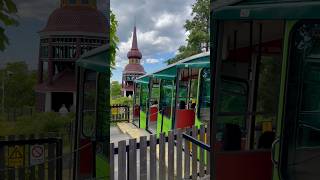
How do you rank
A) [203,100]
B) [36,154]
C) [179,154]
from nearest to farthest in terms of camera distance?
[36,154], [179,154], [203,100]

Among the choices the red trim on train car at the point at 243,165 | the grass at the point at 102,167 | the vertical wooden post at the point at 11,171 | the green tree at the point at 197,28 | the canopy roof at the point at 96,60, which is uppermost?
the green tree at the point at 197,28

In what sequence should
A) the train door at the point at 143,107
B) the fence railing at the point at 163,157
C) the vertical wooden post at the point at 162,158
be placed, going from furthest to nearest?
the train door at the point at 143,107 → the vertical wooden post at the point at 162,158 → the fence railing at the point at 163,157

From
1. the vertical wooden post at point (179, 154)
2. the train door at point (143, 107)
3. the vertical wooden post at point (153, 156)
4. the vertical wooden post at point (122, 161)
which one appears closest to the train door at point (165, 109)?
the train door at point (143, 107)

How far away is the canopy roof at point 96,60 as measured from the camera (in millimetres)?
2236

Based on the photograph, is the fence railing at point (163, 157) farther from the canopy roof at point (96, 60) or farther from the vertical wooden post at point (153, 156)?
the canopy roof at point (96, 60)

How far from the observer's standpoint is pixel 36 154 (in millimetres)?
2049

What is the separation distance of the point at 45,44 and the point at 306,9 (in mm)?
1376

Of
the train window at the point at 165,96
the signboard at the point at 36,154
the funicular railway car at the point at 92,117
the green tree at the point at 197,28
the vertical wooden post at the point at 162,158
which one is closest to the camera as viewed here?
the signboard at the point at 36,154

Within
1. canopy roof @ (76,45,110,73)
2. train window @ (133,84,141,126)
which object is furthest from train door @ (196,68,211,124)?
train window @ (133,84,141,126)

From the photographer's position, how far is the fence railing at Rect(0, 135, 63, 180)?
2.00 metres

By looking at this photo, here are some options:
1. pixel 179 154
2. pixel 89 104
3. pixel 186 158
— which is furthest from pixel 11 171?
pixel 186 158

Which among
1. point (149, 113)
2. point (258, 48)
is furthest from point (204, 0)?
point (258, 48)

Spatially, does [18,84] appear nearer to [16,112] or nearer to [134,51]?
[16,112]

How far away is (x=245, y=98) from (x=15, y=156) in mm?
1794
